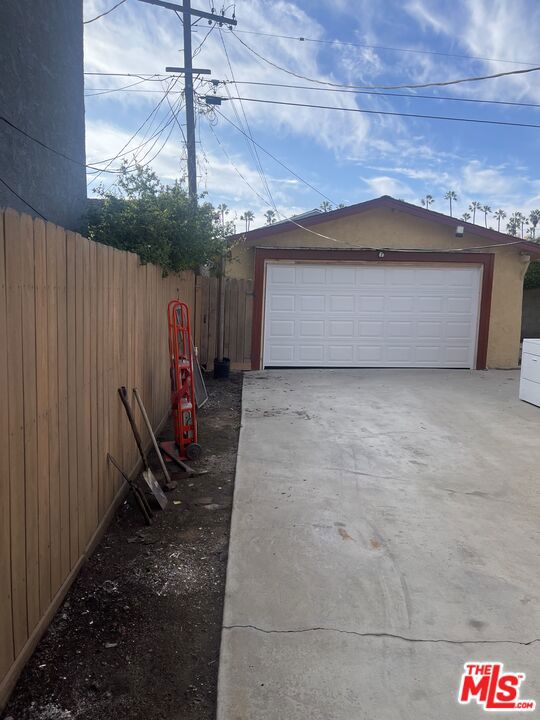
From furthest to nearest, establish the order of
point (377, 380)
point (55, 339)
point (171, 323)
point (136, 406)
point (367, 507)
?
point (377, 380), point (171, 323), point (136, 406), point (367, 507), point (55, 339)

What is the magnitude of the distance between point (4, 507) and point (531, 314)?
23.5m

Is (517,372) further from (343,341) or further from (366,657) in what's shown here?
(366,657)

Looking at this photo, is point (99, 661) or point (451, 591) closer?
point (99, 661)

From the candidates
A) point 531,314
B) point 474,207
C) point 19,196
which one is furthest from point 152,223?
point 474,207

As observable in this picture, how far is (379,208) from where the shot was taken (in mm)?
11734

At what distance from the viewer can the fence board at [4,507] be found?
2088 millimetres

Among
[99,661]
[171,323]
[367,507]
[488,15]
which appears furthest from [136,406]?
[488,15]

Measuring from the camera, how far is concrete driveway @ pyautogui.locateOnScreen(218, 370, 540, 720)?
2373 mm

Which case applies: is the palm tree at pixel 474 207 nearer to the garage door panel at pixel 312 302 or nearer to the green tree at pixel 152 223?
the garage door panel at pixel 312 302

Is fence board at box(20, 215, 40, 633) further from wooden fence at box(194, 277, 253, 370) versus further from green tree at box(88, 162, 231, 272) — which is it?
wooden fence at box(194, 277, 253, 370)

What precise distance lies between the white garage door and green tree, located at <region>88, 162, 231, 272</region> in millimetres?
3593

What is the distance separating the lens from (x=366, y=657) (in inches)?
101

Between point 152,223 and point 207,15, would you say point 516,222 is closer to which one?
point 207,15

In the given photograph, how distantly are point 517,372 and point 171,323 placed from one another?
902cm
